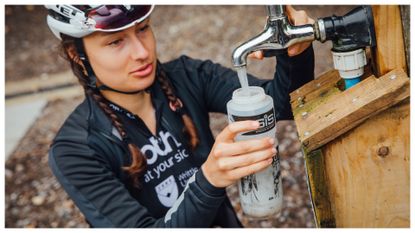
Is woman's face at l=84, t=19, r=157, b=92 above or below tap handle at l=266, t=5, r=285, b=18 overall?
below

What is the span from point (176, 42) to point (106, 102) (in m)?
5.52

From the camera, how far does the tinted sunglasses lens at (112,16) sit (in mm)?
2133

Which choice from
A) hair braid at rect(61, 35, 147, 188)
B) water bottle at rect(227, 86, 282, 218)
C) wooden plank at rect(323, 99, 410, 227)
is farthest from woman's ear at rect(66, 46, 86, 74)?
wooden plank at rect(323, 99, 410, 227)

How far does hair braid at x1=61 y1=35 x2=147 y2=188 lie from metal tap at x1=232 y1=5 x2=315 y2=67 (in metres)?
0.87

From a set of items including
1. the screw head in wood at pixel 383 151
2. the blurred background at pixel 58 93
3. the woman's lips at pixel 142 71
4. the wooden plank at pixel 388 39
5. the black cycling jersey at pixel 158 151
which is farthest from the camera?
the blurred background at pixel 58 93

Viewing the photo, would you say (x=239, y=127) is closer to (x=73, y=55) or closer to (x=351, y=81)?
(x=351, y=81)

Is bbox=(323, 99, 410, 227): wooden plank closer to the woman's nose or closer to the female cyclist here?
the female cyclist

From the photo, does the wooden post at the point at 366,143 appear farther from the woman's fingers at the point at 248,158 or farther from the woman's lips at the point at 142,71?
the woman's lips at the point at 142,71

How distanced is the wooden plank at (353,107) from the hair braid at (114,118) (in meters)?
0.96

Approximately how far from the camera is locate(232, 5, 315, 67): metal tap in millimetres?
1581

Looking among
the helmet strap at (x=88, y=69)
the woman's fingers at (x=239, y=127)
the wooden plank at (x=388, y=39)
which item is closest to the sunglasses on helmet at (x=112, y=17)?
the helmet strap at (x=88, y=69)

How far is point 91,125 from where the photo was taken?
7.61 feet

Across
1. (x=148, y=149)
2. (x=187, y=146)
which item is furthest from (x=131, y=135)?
(x=187, y=146)
